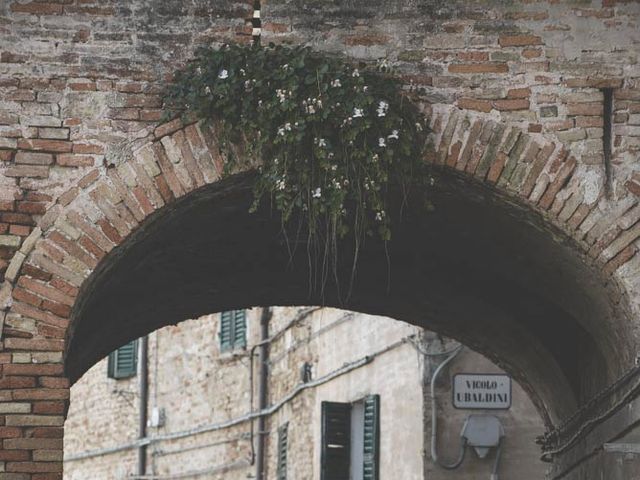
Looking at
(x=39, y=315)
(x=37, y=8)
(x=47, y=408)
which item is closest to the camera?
(x=47, y=408)

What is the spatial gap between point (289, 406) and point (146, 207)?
448 inches

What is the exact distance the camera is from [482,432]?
53.8ft

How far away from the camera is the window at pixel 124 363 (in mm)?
24156

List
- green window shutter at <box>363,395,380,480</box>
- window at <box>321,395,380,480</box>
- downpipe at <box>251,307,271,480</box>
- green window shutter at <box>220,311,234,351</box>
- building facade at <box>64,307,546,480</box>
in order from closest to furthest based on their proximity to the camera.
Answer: building facade at <box>64,307,546,480</box> < green window shutter at <box>363,395,380,480</box> < window at <box>321,395,380,480</box> < downpipe at <box>251,307,271,480</box> < green window shutter at <box>220,311,234,351</box>

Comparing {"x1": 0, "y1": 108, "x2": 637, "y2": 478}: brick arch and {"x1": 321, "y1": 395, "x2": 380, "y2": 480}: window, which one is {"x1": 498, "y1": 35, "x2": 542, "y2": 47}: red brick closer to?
{"x1": 0, "y1": 108, "x2": 637, "y2": 478}: brick arch

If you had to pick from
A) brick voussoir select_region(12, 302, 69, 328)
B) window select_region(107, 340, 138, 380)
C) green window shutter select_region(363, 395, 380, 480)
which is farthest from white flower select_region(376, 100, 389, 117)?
window select_region(107, 340, 138, 380)

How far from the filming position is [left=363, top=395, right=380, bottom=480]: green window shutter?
58.2 ft

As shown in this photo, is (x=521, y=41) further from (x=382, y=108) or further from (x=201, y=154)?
(x=201, y=154)

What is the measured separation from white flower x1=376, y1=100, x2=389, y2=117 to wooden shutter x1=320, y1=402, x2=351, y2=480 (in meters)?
9.48

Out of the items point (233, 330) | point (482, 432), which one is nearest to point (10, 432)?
point (482, 432)

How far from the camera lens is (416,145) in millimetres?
9258

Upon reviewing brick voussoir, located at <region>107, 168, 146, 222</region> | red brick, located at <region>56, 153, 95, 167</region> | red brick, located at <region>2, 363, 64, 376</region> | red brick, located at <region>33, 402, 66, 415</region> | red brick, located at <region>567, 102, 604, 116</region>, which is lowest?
red brick, located at <region>33, 402, 66, 415</region>

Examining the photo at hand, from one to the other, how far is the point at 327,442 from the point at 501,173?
9.45m

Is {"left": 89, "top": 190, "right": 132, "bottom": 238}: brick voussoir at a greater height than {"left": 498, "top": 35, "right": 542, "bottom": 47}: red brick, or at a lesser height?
lesser
